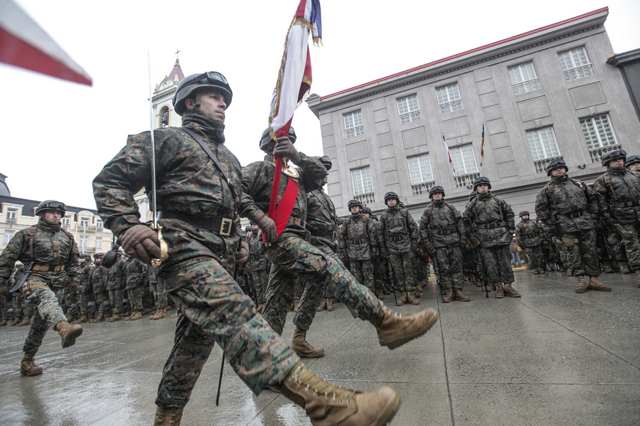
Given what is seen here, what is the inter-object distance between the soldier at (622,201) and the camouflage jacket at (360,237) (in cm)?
426

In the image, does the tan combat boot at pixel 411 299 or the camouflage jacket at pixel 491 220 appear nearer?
the camouflage jacket at pixel 491 220

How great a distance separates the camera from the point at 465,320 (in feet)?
12.3

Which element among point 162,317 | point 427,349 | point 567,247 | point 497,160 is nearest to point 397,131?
point 497,160

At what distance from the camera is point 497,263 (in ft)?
18.5

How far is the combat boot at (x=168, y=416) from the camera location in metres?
1.64

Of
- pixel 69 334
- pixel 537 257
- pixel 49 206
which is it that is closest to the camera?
pixel 69 334

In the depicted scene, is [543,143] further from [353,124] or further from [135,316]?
[135,316]

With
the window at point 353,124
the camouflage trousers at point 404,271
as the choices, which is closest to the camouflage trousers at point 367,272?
the camouflage trousers at point 404,271

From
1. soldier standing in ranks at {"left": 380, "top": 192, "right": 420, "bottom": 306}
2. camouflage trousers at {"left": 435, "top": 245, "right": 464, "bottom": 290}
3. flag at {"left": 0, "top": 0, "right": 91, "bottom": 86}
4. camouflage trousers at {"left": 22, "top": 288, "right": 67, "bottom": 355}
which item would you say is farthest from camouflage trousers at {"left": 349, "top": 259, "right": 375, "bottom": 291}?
flag at {"left": 0, "top": 0, "right": 91, "bottom": 86}

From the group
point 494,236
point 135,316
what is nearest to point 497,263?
point 494,236

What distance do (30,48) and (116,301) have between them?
1155cm

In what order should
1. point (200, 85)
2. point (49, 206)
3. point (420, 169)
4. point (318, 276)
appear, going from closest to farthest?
1. point (200, 85)
2. point (318, 276)
3. point (49, 206)
4. point (420, 169)

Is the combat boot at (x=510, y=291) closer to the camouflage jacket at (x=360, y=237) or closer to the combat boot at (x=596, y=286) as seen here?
the combat boot at (x=596, y=286)

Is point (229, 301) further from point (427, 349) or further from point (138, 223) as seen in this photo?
point (427, 349)
